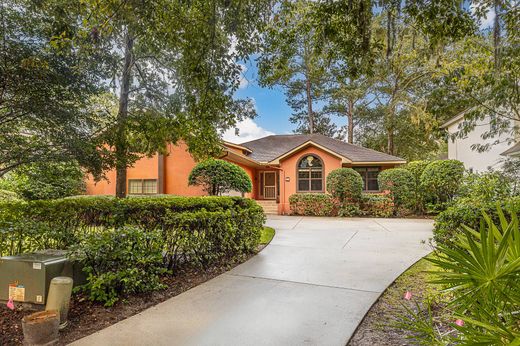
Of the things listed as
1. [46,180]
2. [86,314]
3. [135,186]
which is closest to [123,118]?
[46,180]

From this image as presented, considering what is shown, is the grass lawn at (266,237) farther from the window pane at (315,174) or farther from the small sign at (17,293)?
the window pane at (315,174)

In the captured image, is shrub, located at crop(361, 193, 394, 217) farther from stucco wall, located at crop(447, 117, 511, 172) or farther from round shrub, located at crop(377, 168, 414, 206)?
stucco wall, located at crop(447, 117, 511, 172)

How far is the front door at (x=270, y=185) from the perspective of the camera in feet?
68.6

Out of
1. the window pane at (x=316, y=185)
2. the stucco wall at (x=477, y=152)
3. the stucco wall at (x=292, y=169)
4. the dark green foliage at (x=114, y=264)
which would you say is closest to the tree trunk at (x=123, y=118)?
the dark green foliage at (x=114, y=264)

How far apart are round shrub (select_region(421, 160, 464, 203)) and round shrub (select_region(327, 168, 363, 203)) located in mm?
3209

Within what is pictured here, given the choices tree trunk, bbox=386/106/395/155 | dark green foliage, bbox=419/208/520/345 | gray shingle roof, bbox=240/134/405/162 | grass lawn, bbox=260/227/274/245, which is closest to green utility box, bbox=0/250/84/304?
dark green foliage, bbox=419/208/520/345

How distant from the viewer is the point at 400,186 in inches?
601

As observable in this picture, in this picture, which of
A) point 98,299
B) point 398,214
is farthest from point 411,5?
point 398,214

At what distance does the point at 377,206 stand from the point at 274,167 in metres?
6.56

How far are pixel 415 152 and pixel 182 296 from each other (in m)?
27.4

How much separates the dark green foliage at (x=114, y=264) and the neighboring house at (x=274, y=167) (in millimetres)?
11011

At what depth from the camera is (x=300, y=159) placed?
59.4 ft

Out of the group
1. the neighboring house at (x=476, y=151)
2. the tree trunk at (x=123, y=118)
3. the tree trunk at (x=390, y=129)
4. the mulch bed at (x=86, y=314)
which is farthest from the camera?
the tree trunk at (x=390, y=129)

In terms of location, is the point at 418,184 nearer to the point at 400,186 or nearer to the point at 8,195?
the point at 400,186
